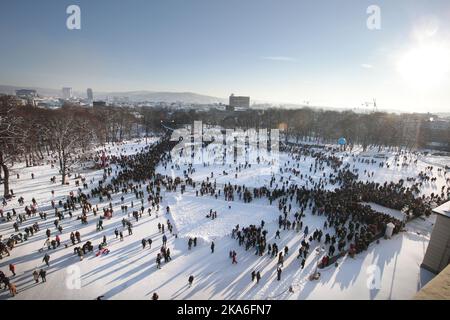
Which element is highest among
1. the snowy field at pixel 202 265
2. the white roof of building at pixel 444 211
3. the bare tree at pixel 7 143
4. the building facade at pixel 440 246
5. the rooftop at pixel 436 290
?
the bare tree at pixel 7 143

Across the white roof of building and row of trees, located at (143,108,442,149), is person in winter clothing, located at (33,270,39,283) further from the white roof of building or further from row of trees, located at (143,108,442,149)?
row of trees, located at (143,108,442,149)

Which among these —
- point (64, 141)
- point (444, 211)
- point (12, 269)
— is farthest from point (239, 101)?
point (12, 269)

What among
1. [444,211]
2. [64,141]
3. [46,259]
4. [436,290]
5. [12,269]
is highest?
[64,141]

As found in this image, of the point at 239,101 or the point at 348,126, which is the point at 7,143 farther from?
the point at 239,101

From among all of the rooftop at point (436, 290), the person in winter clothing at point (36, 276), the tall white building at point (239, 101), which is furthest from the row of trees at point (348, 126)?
the tall white building at point (239, 101)

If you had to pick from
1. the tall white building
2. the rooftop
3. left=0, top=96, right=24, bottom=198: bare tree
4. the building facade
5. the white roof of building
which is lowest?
the building facade

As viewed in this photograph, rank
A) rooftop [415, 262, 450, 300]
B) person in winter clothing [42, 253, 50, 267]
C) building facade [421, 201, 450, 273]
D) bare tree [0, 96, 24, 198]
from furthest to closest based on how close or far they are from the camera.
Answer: bare tree [0, 96, 24, 198]
person in winter clothing [42, 253, 50, 267]
building facade [421, 201, 450, 273]
rooftop [415, 262, 450, 300]

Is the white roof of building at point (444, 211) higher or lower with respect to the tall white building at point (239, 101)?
lower

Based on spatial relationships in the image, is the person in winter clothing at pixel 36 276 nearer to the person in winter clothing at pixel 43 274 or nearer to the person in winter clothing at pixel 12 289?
the person in winter clothing at pixel 43 274

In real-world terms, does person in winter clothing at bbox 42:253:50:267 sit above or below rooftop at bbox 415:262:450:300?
below

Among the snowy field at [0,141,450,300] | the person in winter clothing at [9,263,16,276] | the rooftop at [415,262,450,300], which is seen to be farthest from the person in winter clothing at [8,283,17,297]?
the rooftop at [415,262,450,300]

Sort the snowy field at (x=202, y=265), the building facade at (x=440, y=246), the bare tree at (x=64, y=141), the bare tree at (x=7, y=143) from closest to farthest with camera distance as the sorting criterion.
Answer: the snowy field at (x=202, y=265) → the building facade at (x=440, y=246) → the bare tree at (x=7, y=143) → the bare tree at (x=64, y=141)

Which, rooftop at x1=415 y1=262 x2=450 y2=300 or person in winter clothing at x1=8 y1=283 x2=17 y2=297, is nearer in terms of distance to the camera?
rooftop at x1=415 y1=262 x2=450 y2=300
